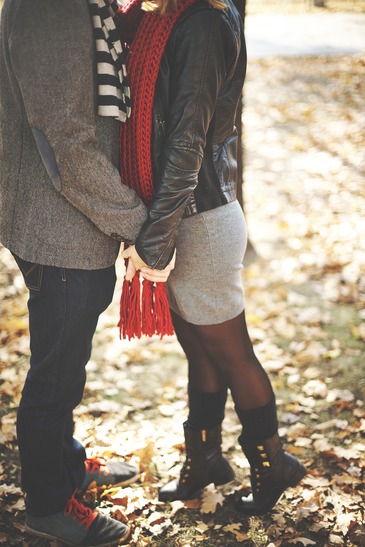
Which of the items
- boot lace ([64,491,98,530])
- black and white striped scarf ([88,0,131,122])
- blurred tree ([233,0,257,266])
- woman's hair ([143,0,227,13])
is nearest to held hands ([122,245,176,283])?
black and white striped scarf ([88,0,131,122])

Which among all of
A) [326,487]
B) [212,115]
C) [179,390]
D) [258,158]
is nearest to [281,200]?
[258,158]

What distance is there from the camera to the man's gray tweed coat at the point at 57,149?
165 cm

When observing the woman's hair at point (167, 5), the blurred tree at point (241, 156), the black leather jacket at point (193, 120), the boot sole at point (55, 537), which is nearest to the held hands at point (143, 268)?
the black leather jacket at point (193, 120)

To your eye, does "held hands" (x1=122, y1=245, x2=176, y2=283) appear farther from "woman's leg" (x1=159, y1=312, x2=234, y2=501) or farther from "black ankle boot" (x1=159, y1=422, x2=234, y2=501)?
"black ankle boot" (x1=159, y1=422, x2=234, y2=501)

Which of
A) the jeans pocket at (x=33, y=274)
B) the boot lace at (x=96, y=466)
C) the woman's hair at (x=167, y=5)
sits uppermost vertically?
the woman's hair at (x=167, y=5)

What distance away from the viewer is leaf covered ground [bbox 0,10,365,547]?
8.04 ft

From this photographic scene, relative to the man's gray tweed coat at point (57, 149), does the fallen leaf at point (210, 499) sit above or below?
below

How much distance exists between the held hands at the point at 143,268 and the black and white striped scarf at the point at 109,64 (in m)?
0.45

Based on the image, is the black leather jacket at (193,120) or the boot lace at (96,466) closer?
the black leather jacket at (193,120)

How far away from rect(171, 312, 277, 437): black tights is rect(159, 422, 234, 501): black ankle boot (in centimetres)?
16

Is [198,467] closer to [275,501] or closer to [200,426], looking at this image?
[200,426]

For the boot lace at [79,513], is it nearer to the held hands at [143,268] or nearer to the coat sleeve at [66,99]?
the held hands at [143,268]

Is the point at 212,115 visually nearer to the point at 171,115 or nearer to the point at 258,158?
the point at 171,115

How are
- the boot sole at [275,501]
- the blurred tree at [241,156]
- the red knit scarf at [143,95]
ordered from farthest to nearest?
the blurred tree at [241,156]
the boot sole at [275,501]
the red knit scarf at [143,95]
